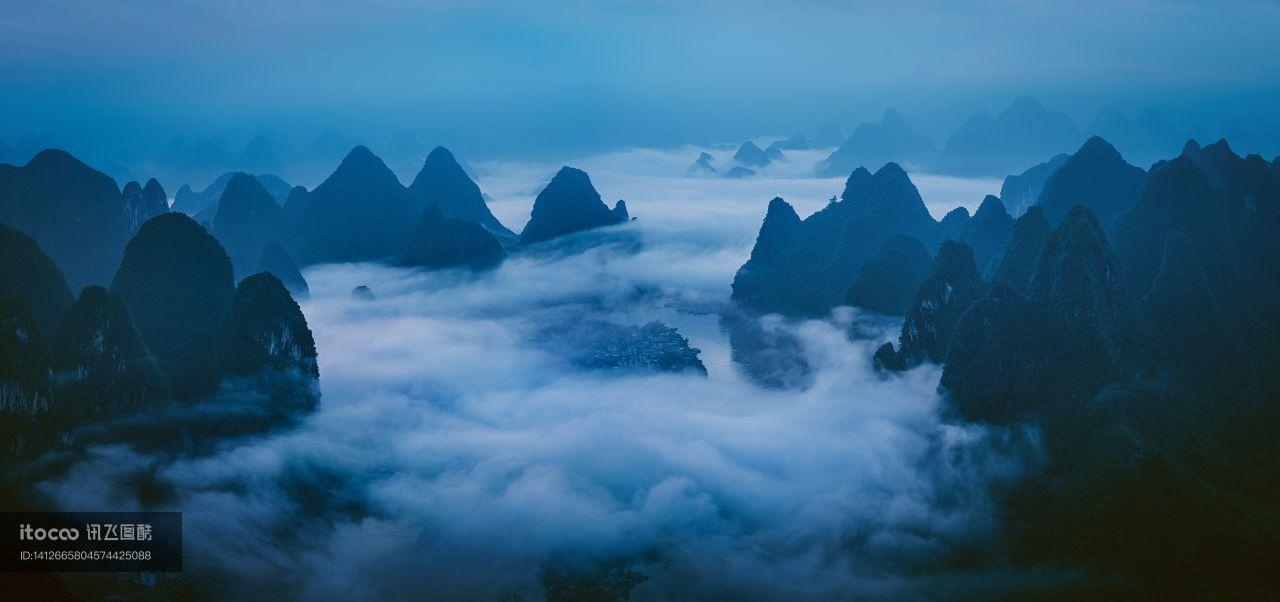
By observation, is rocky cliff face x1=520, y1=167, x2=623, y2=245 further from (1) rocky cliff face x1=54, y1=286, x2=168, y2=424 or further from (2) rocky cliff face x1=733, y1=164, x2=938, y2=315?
(1) rocky cliff face x1=54, y1=286, x2=168, y2=424

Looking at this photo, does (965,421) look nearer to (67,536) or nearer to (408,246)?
(67,536)

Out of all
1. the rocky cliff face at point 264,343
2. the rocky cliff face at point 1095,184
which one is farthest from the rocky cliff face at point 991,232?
the rocky cliff face at point 264,343

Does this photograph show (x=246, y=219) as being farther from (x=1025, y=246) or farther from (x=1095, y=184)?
(x=1095, y=184)

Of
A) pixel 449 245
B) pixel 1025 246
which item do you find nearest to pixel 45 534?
pixel 1025 246

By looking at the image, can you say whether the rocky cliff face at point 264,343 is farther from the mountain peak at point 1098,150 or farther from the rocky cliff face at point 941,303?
the mountain peak at point 1098,150

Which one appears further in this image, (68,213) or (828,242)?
(828,242)

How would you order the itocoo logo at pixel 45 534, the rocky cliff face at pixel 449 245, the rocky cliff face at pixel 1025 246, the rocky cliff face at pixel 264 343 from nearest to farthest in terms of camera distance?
the itocoo logo at pixel 45 534 → the rocky cliff face at pixel 264 343 → the rocky cliff face at pixel 1025 246 → the rocky cliff face at pixel 449 245

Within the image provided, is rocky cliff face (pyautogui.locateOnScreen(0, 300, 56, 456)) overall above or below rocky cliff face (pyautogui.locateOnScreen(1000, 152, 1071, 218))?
below

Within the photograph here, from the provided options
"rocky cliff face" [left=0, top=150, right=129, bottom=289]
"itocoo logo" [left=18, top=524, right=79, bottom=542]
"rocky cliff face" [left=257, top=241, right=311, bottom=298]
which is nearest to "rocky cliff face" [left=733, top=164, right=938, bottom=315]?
"rocky cliff face" [left=257, top=241, right=311, bottom=298]
